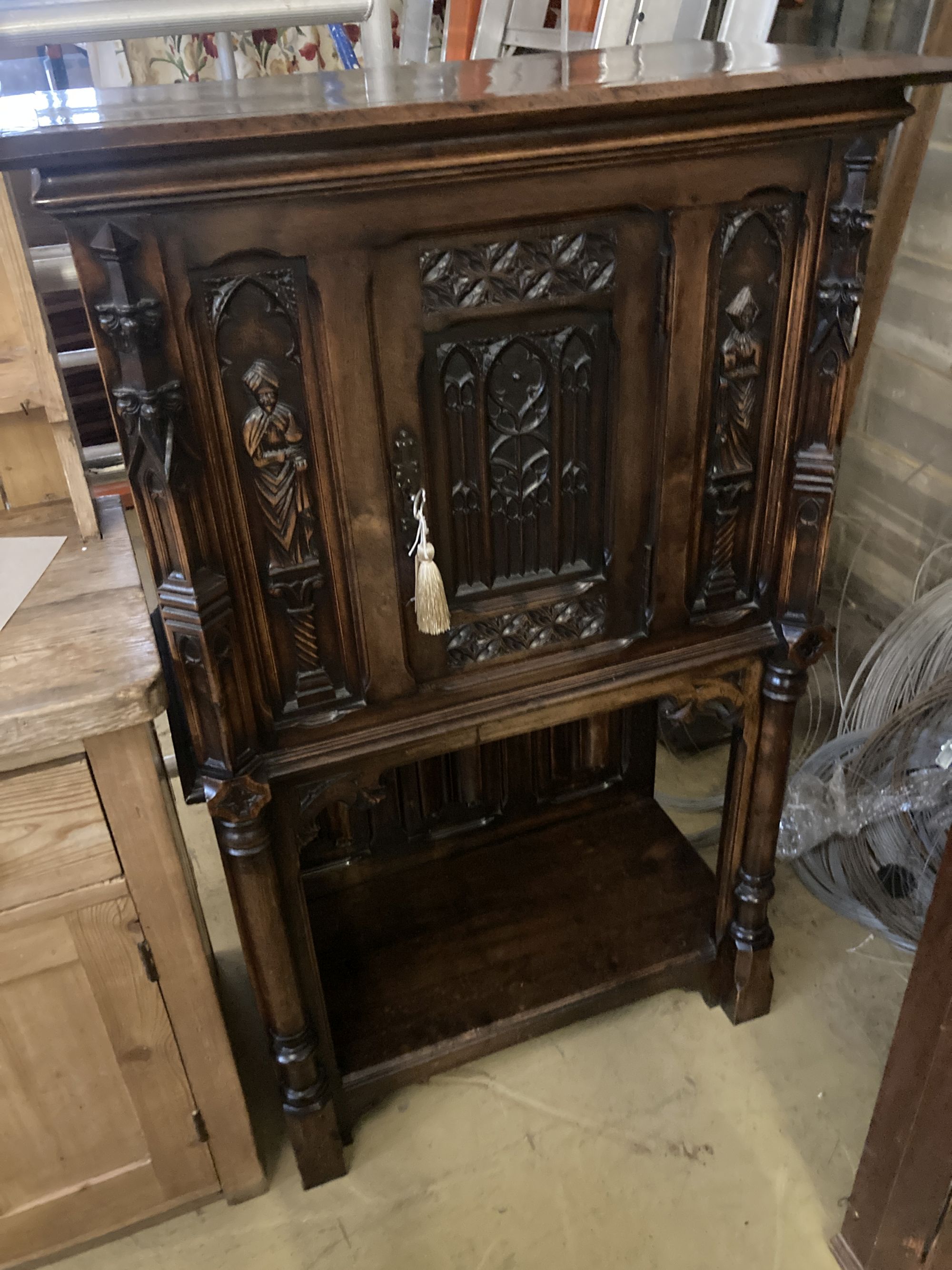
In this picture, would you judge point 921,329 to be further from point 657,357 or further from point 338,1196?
point 338,1196

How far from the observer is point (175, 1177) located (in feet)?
4.16

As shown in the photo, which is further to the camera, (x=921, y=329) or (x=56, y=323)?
(x=56, y=323)

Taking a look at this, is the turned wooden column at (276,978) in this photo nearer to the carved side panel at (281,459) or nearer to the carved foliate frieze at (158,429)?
the carved side panel at (281,459)

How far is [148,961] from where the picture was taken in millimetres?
1091

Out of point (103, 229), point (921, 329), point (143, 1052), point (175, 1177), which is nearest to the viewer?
point (103, 229)

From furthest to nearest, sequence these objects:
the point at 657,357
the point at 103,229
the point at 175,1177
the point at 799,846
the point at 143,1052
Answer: the point at 799,846
the point at 175,1177
the point at 143,1052
the point at 657,357
the point at 103,229

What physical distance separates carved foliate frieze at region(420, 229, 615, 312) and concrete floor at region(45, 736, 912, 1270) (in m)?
1.16

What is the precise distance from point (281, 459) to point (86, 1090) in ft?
2.65

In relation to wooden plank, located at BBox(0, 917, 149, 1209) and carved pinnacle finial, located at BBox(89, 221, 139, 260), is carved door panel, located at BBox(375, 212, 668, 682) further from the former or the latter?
wooden plank, located at BBox(0, 917, 149, 1209)

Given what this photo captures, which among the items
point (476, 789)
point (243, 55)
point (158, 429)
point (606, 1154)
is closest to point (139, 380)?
point (158, 429)

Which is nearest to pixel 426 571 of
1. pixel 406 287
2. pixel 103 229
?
pixel 406 287

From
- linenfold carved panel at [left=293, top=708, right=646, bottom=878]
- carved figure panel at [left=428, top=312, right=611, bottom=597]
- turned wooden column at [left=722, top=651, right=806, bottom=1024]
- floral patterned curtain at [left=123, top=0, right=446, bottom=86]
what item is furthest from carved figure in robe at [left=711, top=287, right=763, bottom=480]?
floral patterned curtain at [left=123, top=0, right=446, bottom=86]

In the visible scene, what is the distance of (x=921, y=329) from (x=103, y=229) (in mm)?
1329

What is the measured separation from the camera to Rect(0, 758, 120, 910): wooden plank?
963 mm
